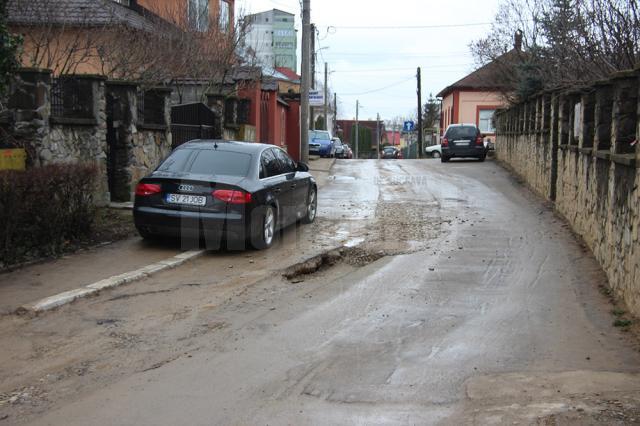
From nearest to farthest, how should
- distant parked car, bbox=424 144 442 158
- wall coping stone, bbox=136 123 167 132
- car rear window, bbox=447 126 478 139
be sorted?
wall coping stone, bbox=136 123 167 132, car rear window, bbox=447 126 478 139, distant parked car, bbox=424 144 442 158

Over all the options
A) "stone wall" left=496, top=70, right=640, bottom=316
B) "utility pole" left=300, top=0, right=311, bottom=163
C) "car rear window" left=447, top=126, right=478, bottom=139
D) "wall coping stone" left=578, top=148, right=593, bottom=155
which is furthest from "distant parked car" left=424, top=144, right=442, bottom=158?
"wall coping stone" left=578, top=148, right=593, bottom=155

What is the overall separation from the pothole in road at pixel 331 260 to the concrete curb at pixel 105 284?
1482 millimetres

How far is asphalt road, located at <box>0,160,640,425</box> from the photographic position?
427cm

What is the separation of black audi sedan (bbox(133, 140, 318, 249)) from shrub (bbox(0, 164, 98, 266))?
0.80m

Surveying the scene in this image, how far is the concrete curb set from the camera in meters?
6.34

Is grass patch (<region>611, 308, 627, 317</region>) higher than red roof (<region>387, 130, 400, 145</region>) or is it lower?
lower

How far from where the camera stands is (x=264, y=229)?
31.5ft

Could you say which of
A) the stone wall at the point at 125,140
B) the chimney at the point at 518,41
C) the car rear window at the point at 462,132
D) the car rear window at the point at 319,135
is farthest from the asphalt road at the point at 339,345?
the car rear window at the point at 319,135

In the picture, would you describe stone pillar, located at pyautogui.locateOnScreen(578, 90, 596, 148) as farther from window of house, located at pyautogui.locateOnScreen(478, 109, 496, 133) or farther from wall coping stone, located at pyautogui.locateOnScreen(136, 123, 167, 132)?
window of house, located at pyautogui.locateOnScreen(478, 109, 496, 133)

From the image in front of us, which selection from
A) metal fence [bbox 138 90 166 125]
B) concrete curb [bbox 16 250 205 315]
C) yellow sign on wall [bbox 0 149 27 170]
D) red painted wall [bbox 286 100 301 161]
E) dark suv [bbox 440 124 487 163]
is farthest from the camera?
red painted wall [bbox 286 100 301 161]

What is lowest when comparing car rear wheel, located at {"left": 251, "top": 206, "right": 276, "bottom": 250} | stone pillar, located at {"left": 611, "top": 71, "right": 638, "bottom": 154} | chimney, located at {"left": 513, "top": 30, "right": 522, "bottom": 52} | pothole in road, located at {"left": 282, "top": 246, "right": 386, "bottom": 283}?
pothole in road, located at {"left": 282, "top": 246, "right": 386, "bottom": 283}

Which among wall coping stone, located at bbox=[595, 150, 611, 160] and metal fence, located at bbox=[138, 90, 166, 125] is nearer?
wall coping stone, located at bbox=[595, 150, 611, 160]

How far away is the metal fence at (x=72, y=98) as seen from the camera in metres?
11.4

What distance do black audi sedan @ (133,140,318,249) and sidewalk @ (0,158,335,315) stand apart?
0.34 metres
